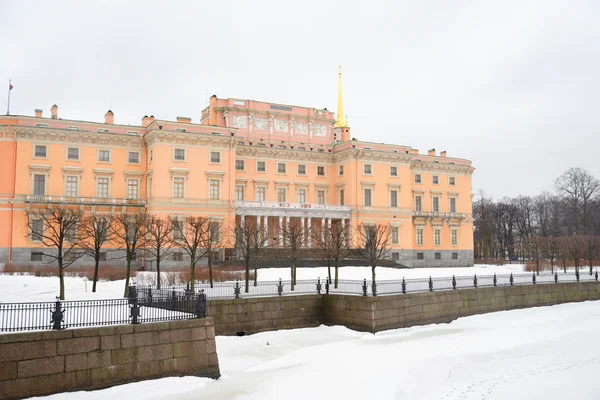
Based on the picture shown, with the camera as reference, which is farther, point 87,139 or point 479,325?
point 87,139

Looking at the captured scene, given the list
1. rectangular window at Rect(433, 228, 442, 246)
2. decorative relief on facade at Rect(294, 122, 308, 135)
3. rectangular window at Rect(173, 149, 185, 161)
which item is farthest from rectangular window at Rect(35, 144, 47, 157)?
rectangular window at Rect(433, 228, 442, 246)

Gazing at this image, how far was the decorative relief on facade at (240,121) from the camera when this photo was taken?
57.8 m

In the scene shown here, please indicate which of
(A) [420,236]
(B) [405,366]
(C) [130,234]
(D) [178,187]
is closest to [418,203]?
(A) [420,236]

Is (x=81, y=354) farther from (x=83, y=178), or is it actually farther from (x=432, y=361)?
(x=83, y=178)

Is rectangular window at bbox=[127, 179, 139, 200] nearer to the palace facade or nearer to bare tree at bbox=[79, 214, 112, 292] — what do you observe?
the palace facade

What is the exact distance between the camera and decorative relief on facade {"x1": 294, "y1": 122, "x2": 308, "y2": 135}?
61531mm

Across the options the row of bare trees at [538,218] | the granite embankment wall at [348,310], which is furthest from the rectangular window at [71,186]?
the row of bare trees at [538,218]

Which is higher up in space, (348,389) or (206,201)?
(206,201)

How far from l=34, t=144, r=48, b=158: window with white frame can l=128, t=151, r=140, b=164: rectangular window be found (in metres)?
6.96

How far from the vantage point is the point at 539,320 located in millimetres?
30594

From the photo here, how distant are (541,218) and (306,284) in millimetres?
72432

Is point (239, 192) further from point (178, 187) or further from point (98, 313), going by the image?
point (98, 313)

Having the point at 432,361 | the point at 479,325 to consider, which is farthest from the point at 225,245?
the point at 432,361

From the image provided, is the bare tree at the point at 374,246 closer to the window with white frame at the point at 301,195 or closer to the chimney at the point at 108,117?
the window with white frame at the point at 301,195
